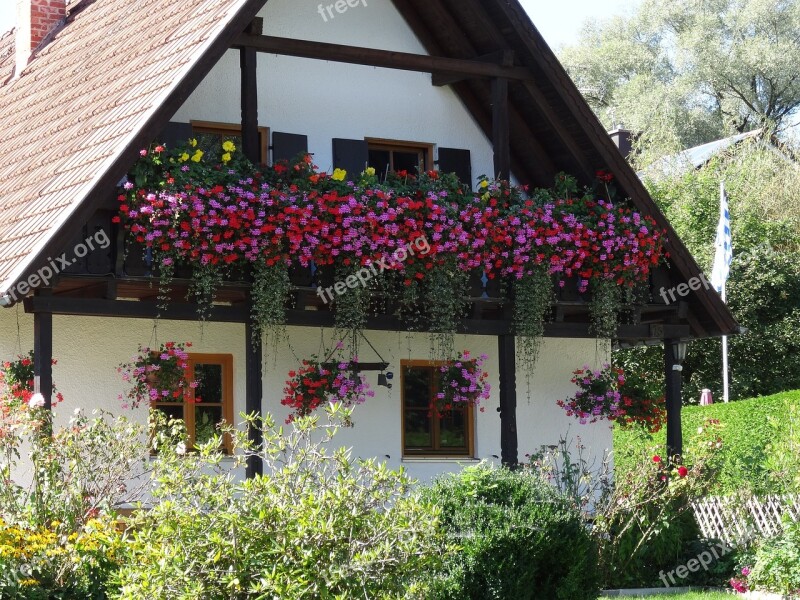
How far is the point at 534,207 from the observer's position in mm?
12539

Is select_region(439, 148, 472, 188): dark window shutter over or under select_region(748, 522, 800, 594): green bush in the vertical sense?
over

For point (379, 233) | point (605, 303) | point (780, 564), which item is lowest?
point (780, 564)

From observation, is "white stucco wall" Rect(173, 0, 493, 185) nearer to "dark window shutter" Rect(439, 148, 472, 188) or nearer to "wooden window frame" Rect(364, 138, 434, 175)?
"wooden window frame" Rect(364, 138, 434, 175)

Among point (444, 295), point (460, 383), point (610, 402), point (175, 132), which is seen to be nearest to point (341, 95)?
point (175, 132)

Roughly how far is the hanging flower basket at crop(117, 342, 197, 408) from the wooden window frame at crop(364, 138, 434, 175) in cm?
349

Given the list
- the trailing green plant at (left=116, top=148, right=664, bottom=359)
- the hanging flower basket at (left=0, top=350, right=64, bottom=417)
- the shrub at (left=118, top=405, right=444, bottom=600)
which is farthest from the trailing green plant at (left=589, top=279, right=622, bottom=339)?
the shrub at (left=118, top=405, right=444, bottom=600)

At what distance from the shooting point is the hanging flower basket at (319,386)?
12281 mm

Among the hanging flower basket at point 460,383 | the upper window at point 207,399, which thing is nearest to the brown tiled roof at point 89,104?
the upper window at point 207,399

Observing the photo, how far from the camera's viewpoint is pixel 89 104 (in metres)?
12.5

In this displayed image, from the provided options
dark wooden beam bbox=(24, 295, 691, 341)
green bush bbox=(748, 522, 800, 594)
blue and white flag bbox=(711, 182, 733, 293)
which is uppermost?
blue and white flag bbox=(711, 182, 733, 293)

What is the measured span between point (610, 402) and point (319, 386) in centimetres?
371

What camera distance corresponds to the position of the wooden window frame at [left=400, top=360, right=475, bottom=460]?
1390cm

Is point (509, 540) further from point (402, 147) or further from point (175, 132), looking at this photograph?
point (402, 147)

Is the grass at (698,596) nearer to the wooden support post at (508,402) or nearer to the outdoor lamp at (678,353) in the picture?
the wooden support post at (508,402)
